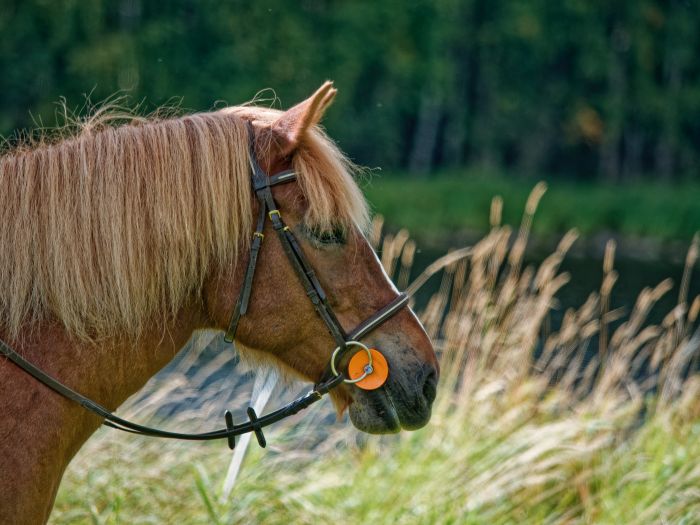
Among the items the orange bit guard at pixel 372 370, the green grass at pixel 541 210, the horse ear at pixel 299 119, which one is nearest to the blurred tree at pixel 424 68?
the green grass at pixel 541 210

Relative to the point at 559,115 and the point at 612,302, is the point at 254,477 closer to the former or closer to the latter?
the point at 612,302

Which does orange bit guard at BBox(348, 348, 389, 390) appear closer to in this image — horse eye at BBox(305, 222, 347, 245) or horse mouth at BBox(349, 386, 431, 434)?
horse mouth at BBox(349, 386, 431, 434)

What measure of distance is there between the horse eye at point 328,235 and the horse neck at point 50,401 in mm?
499

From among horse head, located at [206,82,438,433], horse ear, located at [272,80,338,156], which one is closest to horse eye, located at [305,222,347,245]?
horse head, located at [206,82,438,433]

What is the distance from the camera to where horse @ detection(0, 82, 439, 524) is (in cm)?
252

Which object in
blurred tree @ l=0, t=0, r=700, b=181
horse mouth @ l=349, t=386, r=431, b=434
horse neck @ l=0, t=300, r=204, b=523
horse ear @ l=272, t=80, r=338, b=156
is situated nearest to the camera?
horse neck @ l=0, t=300, r=204, b=523

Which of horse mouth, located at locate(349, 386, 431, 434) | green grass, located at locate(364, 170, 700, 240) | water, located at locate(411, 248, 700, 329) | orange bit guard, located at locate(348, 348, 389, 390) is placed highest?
orange bit guard, located at locate(348, 348, 389, 390)

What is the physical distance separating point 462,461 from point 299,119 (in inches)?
117

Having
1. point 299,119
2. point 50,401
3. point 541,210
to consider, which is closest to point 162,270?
point 50,401

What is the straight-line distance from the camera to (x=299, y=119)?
107 inches

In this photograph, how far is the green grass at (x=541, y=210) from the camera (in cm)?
2153

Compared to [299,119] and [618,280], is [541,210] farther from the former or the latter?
[299,119]

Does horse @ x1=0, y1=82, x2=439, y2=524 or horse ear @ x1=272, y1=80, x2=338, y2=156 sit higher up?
horse ear @ x1=272, y1=80, x2=338, y2=156

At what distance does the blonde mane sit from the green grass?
17.9 m
